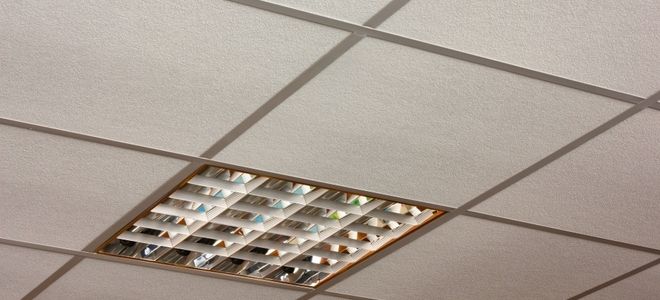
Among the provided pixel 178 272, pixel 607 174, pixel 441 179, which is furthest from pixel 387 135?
pixel 178 272

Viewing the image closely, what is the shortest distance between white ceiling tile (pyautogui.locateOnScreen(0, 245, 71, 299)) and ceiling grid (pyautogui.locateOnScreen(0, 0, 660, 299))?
0.02 metres

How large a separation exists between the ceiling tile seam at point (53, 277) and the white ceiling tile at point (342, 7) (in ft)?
4.16

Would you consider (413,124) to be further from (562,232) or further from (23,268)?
(23,268)

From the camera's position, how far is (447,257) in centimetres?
287

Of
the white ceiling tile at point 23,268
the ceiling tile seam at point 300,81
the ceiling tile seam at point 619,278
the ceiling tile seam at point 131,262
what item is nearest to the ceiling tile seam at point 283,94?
the ceiling tile seam at point 300,81

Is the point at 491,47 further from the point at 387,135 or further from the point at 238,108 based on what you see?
the point at 238,108

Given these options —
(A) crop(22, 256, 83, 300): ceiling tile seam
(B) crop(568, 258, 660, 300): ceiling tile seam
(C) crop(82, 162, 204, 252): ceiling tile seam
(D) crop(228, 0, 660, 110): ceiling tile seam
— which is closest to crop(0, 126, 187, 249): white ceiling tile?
(C) crop(82, 162, 204, 252): ceiling tile seam

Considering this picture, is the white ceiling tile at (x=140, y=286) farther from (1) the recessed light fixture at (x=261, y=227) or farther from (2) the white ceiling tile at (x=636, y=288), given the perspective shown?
(2) the white ceiling tile at (x=636, y=288)

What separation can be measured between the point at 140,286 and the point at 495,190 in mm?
1154

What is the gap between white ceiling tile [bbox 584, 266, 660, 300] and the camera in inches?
120

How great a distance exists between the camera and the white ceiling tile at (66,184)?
87.4 inches

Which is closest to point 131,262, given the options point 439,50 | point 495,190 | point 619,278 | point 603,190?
point 495,190

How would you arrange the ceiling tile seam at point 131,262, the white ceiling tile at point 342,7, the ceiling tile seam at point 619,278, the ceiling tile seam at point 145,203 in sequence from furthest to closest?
the ceiling tile seam at point 619,278
the ceiling tile seam at point 131,262
the ceiling tile seam at point 145,203
the white ceiling tile at point 342,7

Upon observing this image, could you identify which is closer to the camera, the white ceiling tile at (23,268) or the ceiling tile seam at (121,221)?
the ceiling tile seam at (121,221)
